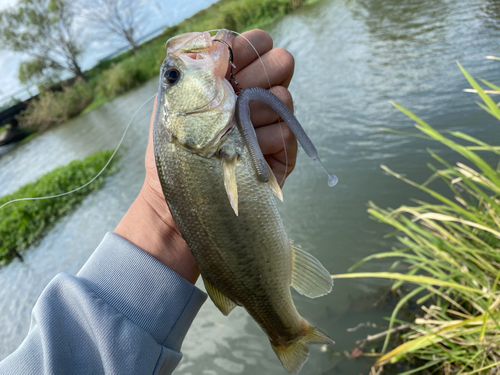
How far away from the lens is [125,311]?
1485 millimetres

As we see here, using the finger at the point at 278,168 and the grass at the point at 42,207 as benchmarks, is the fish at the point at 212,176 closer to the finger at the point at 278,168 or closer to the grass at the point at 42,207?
the finger at the point at 278,168

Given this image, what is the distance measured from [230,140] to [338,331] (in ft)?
8.99

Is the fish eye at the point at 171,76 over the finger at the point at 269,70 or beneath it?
over

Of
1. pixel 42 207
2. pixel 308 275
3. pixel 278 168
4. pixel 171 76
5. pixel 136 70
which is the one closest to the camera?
pixel 171 76

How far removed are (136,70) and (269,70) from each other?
23.2m

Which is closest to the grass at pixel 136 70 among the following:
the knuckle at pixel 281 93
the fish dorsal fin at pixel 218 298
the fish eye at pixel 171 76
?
the knuckle at pixel 281 93

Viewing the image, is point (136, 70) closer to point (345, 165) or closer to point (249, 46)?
point (345, 165)

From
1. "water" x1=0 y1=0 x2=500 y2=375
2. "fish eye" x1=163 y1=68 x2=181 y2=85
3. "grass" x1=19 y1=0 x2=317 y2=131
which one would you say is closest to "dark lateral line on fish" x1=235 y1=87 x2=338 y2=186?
"fish eye" x1=163 y1=68 x2=181 y2=85

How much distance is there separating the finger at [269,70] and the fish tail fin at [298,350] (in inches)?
51.6

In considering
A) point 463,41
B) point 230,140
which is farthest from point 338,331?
point 463,41

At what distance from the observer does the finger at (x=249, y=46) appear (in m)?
1.59

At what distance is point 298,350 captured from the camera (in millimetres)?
1504

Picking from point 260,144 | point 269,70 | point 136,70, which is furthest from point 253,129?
point 136,70

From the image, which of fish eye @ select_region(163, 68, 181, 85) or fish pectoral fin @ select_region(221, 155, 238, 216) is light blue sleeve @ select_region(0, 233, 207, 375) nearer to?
fish pectoral fin @ select_region(221, 155, 238, 216)
